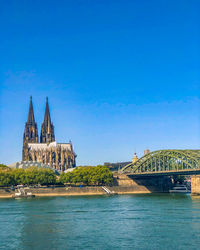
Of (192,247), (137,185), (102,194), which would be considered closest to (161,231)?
(192,247)

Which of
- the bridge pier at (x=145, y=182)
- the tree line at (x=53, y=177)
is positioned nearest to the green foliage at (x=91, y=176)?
the tree line at (x=53, y=177)

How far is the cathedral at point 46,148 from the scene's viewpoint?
153 meters

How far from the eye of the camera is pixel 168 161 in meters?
98.9

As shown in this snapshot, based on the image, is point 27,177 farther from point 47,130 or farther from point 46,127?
point 46,127

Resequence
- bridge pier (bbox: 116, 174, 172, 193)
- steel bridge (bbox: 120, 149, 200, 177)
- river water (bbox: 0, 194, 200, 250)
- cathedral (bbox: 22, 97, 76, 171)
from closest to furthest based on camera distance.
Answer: river water (bbox: 0, 194, 200, 250), steel bridge (bbox: 120, 149, 200, 177), bridge pier (bbox: 116, 174, 172, 193), cathedral (bbox: 22, 97, 76, 171)

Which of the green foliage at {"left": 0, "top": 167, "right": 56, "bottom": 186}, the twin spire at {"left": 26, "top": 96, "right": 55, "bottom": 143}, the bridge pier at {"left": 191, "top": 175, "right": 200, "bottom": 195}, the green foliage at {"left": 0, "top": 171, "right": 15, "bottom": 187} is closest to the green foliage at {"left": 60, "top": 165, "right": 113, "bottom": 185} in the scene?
the green foliage at {"left": 0, "top": 167, "right": 56, "bottom": 186}

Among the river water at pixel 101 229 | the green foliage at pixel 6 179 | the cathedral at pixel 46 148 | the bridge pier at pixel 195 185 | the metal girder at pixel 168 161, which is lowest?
the river water at pixel 101 229

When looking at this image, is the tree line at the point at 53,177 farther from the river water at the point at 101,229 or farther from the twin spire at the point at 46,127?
the twin spire at the point at 46,127

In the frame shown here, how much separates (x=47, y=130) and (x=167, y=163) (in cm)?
7638

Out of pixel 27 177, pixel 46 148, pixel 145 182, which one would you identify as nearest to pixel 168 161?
pixel 145 182

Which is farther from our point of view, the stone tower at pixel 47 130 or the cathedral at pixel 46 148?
the stone tower at pixel 47 130

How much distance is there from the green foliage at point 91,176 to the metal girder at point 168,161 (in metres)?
8.92

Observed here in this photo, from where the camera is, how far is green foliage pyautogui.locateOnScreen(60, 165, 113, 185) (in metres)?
99.7

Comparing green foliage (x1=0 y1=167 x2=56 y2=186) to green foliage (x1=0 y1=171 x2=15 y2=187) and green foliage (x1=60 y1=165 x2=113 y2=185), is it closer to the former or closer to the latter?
green foliage (x1=0 y1=171 x2=15 y2=187)
